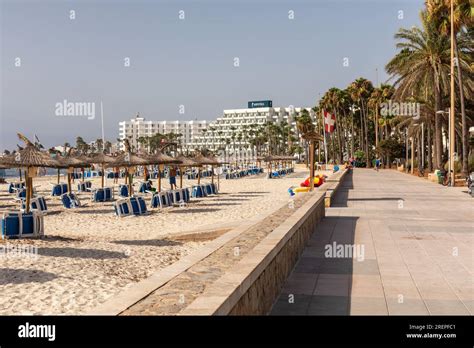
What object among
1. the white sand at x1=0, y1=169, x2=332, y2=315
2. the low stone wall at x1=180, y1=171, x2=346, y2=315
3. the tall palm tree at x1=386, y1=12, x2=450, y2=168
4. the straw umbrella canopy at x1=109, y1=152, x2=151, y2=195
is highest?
the tall palm tree at x1=386, y1=12, x2=450, y2=168

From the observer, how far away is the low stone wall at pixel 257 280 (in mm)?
4477

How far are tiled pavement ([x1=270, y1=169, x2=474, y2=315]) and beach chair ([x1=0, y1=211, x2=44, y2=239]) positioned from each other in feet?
24.0

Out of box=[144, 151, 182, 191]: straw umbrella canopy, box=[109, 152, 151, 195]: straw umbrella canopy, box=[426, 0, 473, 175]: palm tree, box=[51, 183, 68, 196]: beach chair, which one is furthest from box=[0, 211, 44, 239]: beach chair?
box=[426, 0, 473, 175]: palm tree

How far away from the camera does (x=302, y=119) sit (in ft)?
301

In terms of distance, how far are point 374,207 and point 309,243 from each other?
27.0 feet

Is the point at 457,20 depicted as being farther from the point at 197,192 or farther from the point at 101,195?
the point at 101,195

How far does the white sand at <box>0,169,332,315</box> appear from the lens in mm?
7746

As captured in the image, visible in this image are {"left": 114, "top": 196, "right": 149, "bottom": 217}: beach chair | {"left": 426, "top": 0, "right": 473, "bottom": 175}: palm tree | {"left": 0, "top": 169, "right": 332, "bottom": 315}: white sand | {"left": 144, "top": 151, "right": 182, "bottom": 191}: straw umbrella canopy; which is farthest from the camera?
{"left": 426, "top": 0, "right": 473, "bottom": 175}: palm tree

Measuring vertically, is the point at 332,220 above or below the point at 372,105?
below

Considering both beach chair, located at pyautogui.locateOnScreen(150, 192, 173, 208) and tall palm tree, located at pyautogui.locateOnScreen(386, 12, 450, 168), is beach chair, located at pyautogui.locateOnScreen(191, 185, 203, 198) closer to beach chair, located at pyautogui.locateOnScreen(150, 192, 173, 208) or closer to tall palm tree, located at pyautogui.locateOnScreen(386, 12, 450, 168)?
beach chair, located at pyautogui.locateOnScreen(150, 192, 173, 208)

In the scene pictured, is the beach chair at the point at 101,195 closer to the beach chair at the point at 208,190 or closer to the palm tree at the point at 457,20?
the beach chair at the point at 208,190

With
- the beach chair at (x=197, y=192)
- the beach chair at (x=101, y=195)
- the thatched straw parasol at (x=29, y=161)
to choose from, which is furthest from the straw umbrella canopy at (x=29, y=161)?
the beach chair at (x=197, y=192)

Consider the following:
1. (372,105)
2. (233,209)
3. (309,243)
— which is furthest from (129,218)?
(372,105)
